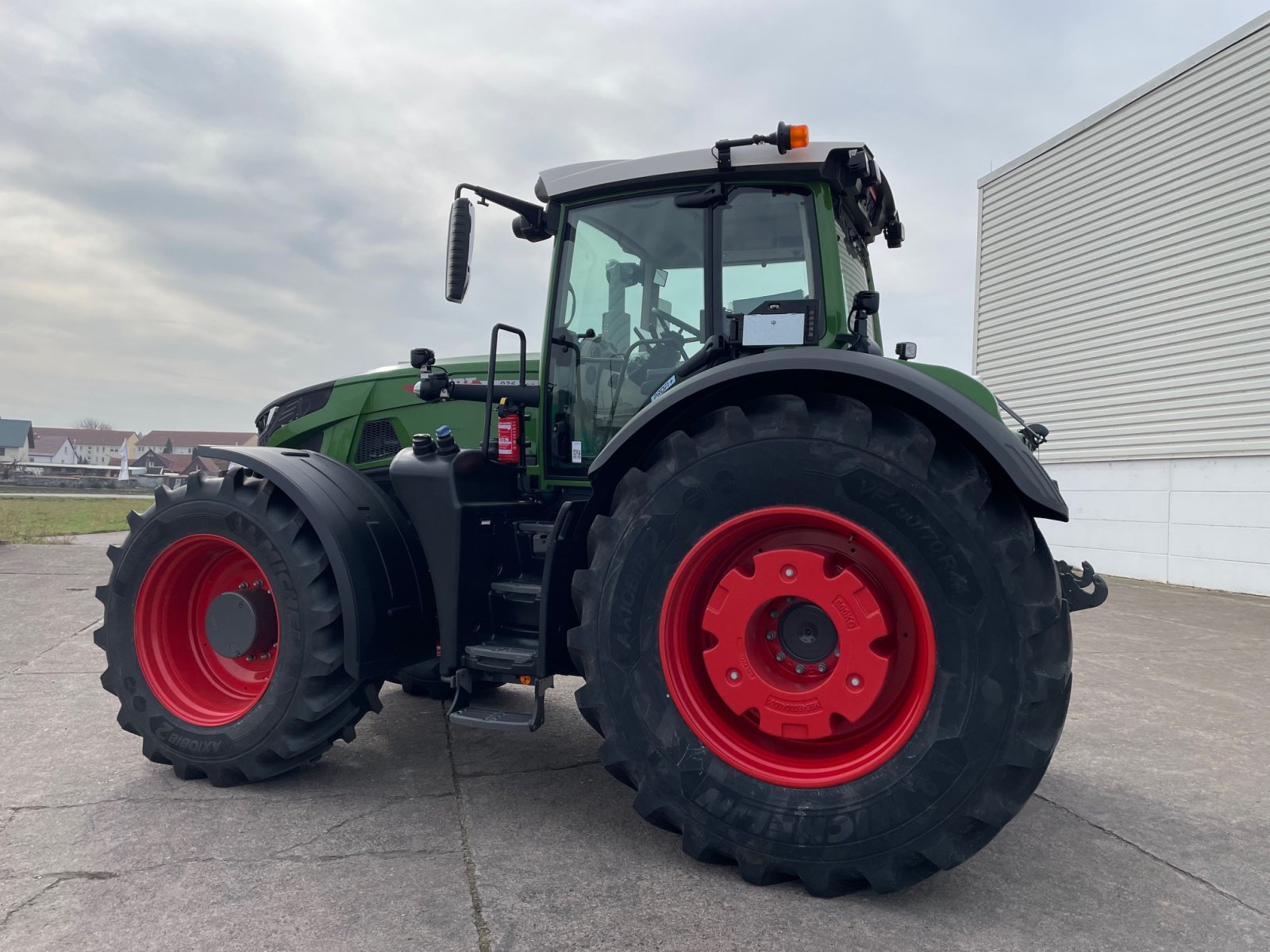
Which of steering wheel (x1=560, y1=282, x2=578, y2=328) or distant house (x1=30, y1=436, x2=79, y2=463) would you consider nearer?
steering wheel (x1=560, y1=282, x2=578, y2=328)

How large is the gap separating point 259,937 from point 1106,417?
13711 mm

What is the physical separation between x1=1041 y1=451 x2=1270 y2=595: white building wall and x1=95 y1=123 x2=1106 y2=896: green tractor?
29.7 feet

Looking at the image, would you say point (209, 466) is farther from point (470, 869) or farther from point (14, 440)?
point (14, 440)

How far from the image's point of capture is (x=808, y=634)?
2609mm

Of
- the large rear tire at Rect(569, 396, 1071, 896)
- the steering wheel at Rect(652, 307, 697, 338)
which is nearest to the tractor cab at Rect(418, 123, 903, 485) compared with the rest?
the steering wheel at Rect(652, 307, 697, 338)

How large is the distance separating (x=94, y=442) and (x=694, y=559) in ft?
397

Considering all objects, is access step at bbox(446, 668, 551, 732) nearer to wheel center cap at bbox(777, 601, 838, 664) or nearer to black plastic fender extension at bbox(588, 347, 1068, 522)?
black plastic fender extension at bbox(588, 347, 1068, 522)

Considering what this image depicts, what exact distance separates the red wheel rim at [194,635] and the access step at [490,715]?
85 cm

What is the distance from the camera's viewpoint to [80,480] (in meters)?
48.5

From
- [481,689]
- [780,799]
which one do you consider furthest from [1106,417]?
[780,799]

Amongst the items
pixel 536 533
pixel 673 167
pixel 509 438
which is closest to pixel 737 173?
pixel 673 167

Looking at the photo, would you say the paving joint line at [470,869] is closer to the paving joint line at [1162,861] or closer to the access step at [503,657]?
the access step at [503,657]

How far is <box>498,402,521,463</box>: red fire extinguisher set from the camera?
3.50 meters

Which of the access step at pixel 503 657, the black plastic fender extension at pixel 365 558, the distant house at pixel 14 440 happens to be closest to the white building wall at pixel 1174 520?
the access step at pixel 503 657
